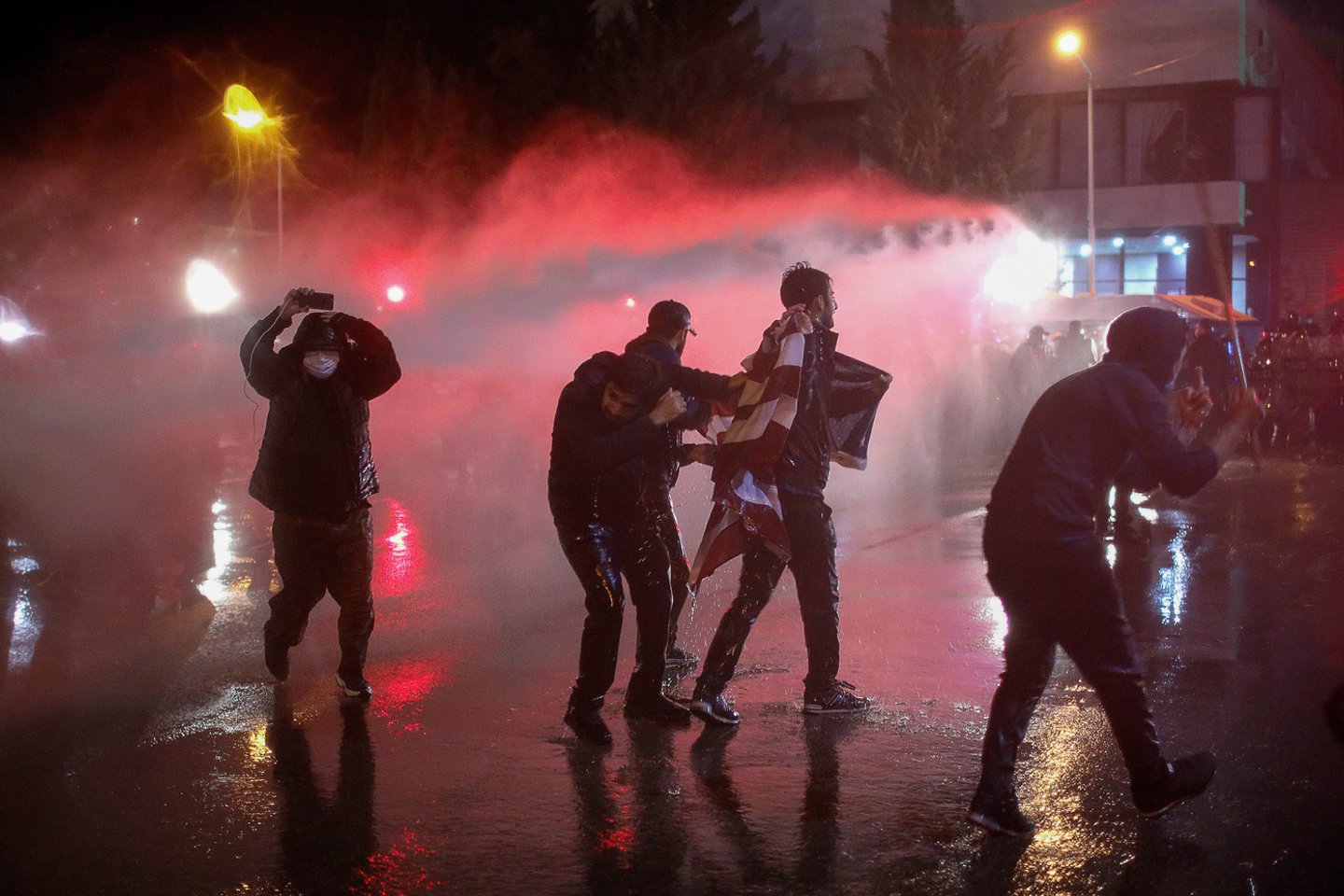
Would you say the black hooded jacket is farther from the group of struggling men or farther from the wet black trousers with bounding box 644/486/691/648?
the wet black trousers with bounding box 644/486/691/648

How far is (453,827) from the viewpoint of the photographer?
14.9ft

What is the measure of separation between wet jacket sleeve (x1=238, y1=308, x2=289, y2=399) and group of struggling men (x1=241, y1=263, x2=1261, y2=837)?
0.04ft

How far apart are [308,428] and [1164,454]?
12.3 feet

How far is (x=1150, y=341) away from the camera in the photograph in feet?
14.2

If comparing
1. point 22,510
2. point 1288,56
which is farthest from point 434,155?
point 1288,56

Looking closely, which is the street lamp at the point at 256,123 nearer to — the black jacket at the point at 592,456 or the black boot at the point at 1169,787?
the black jacket at the point at 592,456

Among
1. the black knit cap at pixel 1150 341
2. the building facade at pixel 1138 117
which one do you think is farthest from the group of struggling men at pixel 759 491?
the building facade at pixel 1138 117

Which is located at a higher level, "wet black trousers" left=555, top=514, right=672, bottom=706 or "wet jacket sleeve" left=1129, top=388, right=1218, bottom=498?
"wet jacket sleeve" left=1129, top=388, right=1218, bottom=498

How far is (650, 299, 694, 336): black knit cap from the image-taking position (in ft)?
19.3

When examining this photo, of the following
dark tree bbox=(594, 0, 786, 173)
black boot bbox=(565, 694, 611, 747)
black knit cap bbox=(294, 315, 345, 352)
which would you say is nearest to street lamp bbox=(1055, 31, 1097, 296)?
dark tree bbox=(594, 0, 786, 173)

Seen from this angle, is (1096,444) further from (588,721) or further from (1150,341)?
(588,721)

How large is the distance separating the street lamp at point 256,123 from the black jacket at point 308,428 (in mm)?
18418

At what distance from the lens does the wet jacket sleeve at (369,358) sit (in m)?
6.27

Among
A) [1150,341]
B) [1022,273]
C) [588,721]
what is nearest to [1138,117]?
[1022,273]
